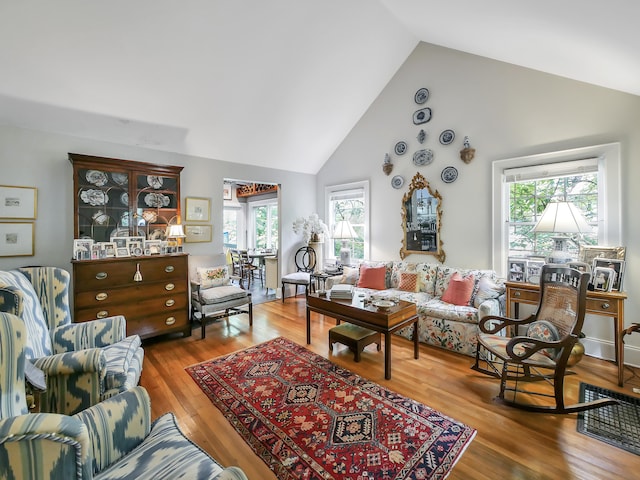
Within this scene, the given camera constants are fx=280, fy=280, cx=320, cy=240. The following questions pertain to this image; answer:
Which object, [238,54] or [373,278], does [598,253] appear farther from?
[238,54]

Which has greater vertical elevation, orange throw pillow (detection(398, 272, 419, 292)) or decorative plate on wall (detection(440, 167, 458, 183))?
decorative plate on wall (detection(440, 167, 458, 183))

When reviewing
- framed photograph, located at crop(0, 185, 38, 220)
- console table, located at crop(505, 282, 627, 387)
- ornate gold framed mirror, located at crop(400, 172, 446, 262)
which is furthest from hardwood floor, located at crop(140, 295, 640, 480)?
framed photograph, located at crop(0, 185, 38, 220)

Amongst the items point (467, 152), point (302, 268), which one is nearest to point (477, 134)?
point (467, 152)

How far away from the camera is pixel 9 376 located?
1020 mm

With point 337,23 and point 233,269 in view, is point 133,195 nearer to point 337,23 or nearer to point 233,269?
point 337,23

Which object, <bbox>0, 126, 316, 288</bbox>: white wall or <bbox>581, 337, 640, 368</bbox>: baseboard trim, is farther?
<bbox>0, 126, 316, 288</bbox>: white wall

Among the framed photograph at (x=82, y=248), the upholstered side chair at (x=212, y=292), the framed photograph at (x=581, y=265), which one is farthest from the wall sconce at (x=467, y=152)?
the framed photograph at (x=82, y=248)

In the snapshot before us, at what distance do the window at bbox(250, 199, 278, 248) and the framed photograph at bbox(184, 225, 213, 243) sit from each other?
3412mm

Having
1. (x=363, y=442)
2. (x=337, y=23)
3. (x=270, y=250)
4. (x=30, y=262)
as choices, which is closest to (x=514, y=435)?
(x=363, y=442)

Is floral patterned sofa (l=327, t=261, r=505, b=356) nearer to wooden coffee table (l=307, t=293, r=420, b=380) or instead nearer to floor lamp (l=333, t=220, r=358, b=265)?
wooden coffee table (l=307, t=293, r=420, b=380)

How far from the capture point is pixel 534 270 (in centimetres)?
303

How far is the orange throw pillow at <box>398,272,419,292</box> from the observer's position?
3.88 metres

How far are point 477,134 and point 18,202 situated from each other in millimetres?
5377

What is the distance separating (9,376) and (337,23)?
4.04 m
